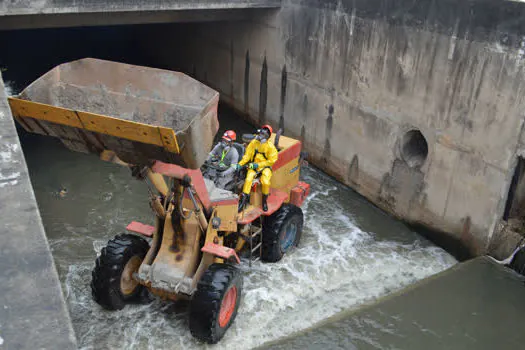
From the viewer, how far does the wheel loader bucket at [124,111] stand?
4762mm

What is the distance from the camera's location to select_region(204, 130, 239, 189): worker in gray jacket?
704 centimetres

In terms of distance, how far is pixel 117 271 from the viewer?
6109 mm

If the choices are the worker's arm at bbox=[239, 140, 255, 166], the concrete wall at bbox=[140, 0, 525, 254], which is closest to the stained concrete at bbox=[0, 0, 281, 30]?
the concrete wall at bbox=[140, 0, 525, 254]

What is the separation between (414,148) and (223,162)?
4018 millimetres

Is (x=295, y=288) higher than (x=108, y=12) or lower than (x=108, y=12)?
lower

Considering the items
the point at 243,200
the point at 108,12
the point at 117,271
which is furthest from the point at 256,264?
the point at 108,12

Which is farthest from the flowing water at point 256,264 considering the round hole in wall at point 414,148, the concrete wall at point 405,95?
the round hole in wall at point 414,148

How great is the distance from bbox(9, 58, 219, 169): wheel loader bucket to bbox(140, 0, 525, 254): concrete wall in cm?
463

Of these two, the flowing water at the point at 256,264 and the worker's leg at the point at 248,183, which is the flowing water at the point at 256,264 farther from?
the worker's leg at the point at 248,183

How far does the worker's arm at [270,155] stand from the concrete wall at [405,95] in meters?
3.12

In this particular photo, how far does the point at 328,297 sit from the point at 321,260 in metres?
0.90

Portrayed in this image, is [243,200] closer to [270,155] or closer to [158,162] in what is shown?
[270,155]

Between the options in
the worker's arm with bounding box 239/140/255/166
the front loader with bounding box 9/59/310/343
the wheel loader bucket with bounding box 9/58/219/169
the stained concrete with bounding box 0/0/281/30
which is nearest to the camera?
the wheel loader bucket with bounding box 9/58/219/169

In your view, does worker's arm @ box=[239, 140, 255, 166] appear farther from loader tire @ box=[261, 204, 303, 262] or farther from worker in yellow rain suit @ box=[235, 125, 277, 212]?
loader tire @ box=[261, 204, 303, 262]
